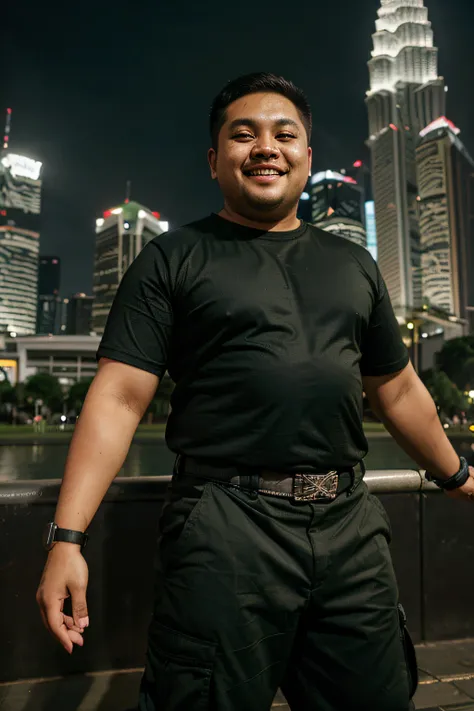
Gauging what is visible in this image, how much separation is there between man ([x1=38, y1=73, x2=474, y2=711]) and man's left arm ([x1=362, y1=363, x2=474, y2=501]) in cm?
31

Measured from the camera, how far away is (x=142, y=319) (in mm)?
1590

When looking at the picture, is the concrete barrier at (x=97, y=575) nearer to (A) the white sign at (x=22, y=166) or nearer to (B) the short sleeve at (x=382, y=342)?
(B) the short sleeve at (x=382, y=342)

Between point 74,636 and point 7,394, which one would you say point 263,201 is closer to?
point 74,636

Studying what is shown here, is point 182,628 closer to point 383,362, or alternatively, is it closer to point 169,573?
point 169,573

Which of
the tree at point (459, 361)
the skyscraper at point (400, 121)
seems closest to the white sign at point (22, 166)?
the skyscraper at point (400, 121)

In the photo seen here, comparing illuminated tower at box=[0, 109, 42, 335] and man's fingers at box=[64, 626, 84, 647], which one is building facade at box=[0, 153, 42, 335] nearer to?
illuminated tower at box=[0, 109, 42, 335]

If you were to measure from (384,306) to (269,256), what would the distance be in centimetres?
50

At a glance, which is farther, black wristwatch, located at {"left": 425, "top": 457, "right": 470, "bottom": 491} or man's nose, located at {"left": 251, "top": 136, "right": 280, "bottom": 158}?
black wristwatch, located at {"left": 425, "top": 457, "right": 470, "bottom": 491}

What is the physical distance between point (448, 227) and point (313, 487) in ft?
424

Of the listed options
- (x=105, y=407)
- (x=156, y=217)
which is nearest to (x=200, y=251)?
(x=105, y=407)

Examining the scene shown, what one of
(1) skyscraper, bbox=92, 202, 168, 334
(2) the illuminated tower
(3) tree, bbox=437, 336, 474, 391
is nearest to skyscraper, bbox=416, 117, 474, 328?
(3) tree, bbox=437, 336, 474, 391

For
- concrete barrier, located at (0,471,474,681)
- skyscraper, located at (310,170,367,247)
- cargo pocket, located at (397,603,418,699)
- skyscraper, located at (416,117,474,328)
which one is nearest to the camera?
cargo pocket, located at (397,603,418,699)

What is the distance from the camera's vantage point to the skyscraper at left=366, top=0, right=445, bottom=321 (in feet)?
424

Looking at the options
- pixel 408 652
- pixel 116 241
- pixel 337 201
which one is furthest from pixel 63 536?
pixel 337 201
